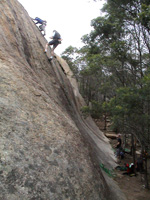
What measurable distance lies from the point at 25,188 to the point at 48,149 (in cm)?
92

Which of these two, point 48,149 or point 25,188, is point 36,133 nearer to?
point 48,149

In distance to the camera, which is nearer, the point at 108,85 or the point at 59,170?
the point at 59,170

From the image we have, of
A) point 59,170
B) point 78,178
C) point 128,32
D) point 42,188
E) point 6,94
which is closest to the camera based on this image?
point 42,188

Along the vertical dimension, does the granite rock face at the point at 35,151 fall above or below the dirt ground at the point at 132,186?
above

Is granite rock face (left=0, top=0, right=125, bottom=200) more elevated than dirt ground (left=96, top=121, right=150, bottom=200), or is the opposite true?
granite rock face (left=0, top=0, right=125, bottom=200)

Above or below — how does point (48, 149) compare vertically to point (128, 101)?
below

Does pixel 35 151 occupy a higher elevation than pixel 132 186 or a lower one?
higher

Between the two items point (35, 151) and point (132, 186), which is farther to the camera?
point (132, 186)

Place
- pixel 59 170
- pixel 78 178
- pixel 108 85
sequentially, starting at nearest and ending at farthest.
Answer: pixel 59 170 → pixel 78 178 → pixel 108 85

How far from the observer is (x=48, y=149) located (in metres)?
3.45

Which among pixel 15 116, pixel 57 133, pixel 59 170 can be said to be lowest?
pixel 59 170

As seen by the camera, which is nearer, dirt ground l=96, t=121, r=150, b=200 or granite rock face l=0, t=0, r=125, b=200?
granite rock face l=0, t=0, r=125, b=200

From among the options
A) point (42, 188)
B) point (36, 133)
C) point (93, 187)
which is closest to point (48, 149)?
point (36, 133)

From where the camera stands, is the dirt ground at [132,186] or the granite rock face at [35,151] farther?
the dirt ground at [132,186]
